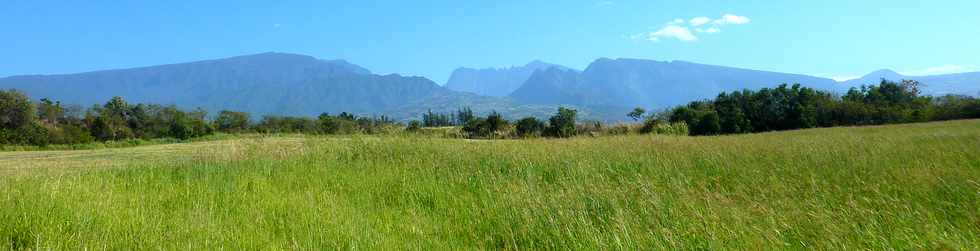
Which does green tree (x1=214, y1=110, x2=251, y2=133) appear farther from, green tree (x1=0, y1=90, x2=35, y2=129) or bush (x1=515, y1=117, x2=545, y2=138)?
bush (x1=515, y1=117, x2=545, y2=138)

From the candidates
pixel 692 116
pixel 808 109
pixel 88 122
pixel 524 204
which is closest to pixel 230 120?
pixel 88 122

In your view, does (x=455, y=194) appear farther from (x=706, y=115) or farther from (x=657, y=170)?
(x=706, y=115)

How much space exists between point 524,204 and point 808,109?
198 ft

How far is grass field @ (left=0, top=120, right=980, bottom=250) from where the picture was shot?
303 cm

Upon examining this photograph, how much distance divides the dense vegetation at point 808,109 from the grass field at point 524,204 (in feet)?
137

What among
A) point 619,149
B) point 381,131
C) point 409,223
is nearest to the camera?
point 409,223

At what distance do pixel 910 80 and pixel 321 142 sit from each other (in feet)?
269

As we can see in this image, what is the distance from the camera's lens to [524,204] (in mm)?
4109

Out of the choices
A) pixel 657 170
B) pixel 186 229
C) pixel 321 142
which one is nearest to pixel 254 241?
pixel 186 229

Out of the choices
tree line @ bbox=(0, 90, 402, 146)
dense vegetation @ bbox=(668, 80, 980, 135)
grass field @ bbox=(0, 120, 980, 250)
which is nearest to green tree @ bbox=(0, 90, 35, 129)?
tree line @ bbox=(0, 90, 402, 146)

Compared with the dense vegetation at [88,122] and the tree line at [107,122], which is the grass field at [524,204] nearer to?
the tree line at [107,122]

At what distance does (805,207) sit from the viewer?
11.5ft

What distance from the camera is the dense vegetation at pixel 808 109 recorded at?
158ft

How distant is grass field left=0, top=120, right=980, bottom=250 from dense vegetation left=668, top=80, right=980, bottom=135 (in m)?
41.9
